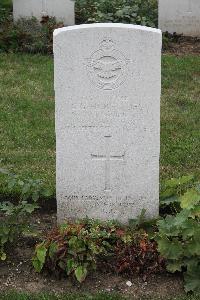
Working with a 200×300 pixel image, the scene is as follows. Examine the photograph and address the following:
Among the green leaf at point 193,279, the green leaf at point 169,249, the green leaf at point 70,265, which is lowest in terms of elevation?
the green leaf at point 193,279

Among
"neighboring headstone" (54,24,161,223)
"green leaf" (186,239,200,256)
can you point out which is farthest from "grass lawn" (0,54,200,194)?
"green leaf" (186,239,200,256)

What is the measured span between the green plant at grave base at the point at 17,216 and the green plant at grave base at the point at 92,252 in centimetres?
23

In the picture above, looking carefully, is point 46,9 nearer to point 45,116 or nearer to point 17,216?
point 45,116

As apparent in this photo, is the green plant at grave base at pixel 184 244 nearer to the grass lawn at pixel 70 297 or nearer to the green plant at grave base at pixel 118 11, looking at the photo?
the grass lawn at pixel 70 297

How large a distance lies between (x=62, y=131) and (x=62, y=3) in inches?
232

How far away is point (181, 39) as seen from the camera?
425 inches

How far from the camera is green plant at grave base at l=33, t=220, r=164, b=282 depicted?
4887mm

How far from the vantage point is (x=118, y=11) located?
10.6 metres

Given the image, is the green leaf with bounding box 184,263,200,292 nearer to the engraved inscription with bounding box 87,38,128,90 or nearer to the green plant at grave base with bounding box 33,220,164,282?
the green plant at grave base with bounding box 33,220,164,282

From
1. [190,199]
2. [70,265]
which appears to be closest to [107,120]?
[190,199]

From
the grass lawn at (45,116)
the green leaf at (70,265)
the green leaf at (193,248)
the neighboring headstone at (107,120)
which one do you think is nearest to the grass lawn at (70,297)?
the green leaf at (70,265)

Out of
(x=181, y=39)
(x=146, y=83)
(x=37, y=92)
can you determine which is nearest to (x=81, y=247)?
(x=146, y=83)

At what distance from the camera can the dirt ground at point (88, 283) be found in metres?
4.86

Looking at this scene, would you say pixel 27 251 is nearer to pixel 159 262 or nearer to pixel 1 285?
pixel 1 285
